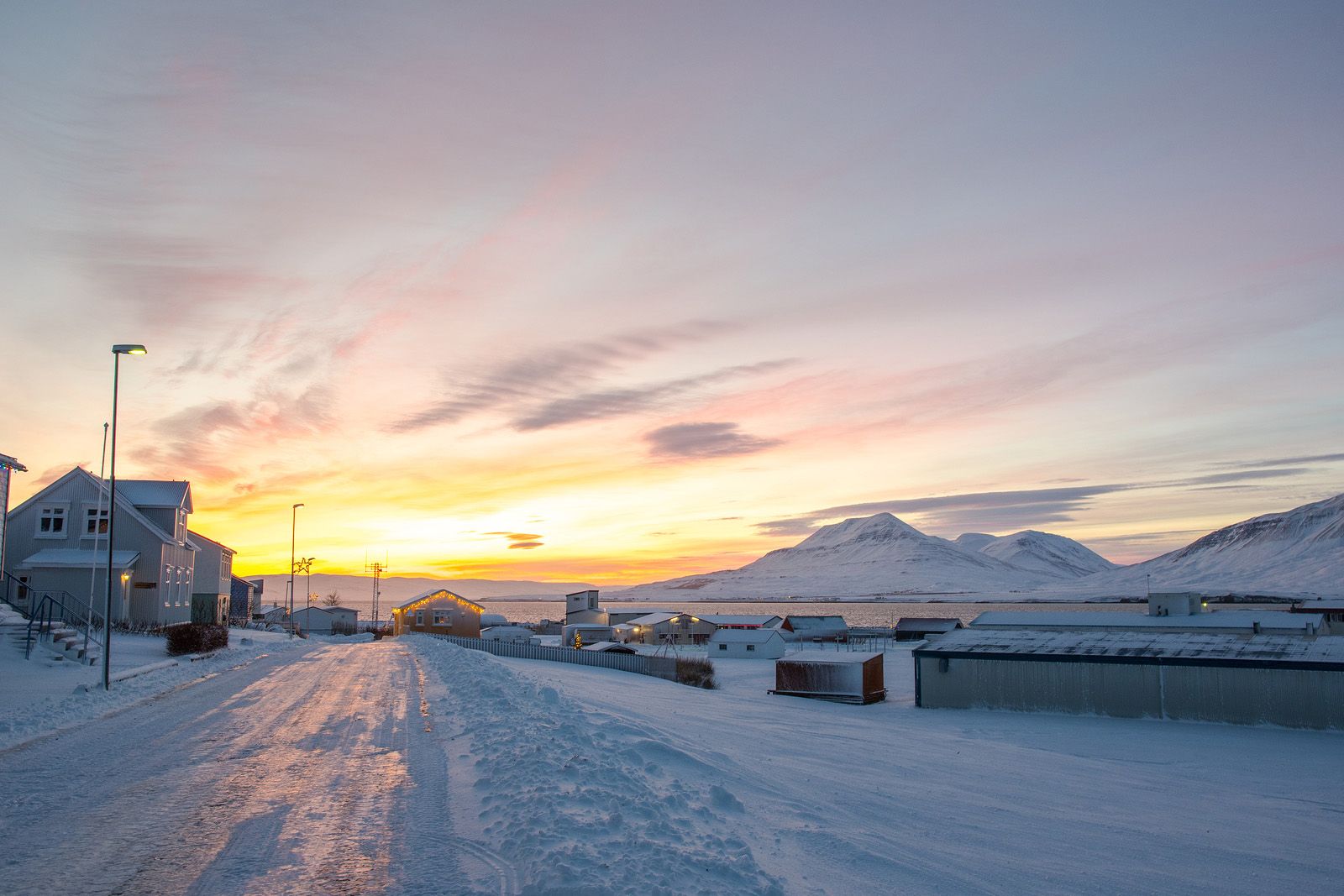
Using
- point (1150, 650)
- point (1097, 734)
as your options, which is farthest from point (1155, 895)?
point (1150, 650)

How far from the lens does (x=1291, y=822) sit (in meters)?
16.7

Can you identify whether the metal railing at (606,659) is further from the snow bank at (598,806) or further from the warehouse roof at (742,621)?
the warehouse roof at (742,621)

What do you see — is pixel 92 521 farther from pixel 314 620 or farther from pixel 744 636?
pixel 314 620

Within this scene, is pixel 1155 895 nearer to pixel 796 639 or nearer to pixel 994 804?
pixel 994 804

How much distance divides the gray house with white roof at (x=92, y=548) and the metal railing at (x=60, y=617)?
461 millimetres

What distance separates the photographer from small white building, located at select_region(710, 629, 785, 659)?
80.1 metres

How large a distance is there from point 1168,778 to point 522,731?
16.6 m

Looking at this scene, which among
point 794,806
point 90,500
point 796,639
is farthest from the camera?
point 796,639

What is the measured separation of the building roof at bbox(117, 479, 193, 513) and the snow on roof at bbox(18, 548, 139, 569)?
4.45 meters

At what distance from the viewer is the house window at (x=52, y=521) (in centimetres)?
4766

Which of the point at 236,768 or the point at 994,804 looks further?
the point at 994,804

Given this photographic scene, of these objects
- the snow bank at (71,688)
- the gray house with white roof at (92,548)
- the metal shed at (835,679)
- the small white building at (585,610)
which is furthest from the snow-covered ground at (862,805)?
the small white building at (585,610)

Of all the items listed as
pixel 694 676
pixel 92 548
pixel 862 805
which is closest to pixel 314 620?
pixel 92 548

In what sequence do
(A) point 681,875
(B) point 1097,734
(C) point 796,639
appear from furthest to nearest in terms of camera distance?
(C) point 796,639 < (B) point 1097,734 < (A) point 681,875
